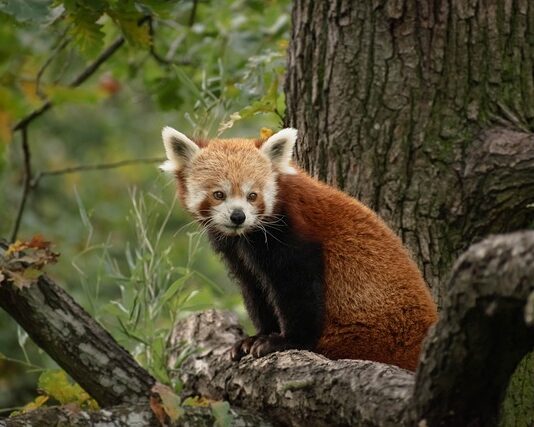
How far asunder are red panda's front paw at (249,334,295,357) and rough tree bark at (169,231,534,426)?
0.34m

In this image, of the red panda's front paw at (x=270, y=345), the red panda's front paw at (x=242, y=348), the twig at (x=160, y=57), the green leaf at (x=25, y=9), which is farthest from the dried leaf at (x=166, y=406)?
the twig at (x=160, y=57)

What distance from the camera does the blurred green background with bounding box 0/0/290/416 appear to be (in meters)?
3.73

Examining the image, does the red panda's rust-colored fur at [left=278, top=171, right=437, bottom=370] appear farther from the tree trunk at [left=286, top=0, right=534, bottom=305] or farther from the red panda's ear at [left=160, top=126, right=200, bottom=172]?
the red panda's ear at [left=160, top=126, right=200, bottom=172]

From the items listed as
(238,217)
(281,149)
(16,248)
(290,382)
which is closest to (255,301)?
(238,217)

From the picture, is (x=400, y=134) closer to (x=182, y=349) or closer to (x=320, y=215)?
(x=320, y=215)

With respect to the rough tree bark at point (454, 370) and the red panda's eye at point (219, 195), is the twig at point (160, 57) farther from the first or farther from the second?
the rough tree bark at point (454, 370)

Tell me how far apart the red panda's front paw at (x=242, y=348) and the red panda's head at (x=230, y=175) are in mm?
466

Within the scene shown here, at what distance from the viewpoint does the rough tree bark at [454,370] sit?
6.17 feet

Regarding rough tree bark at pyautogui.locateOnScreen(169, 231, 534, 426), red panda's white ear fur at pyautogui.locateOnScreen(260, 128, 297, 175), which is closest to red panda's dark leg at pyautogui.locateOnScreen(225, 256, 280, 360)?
red panda's white ear fur at pyautogui.locateOnScreen(260, 128, 297, 175)

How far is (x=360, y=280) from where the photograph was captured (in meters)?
3.58

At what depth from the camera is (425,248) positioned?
12.2 ft

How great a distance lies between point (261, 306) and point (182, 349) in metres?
0.51

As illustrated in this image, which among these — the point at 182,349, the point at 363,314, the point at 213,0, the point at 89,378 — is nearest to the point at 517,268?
the point at 363,314

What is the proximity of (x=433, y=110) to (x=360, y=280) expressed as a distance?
759 mm
